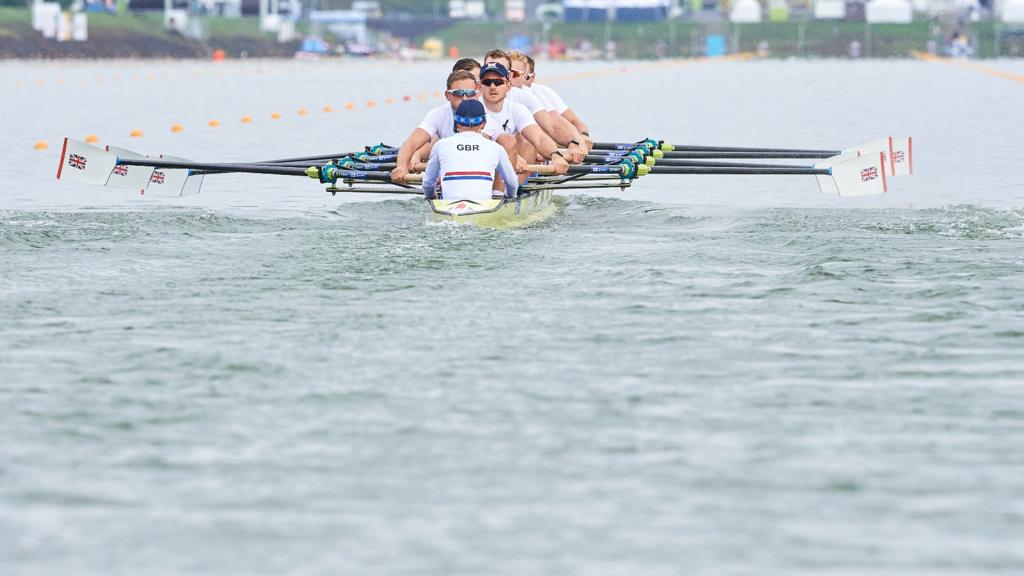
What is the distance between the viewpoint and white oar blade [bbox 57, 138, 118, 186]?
18000mm

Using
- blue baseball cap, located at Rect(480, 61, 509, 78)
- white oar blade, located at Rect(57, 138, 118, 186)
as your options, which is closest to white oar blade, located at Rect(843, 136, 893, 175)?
blue baseball cap, located at Rect(480, 61, 509, 78)

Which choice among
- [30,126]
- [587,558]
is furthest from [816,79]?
[587,558]

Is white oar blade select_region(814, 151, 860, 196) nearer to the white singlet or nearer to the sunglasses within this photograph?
the white singlet

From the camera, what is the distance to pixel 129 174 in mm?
18656

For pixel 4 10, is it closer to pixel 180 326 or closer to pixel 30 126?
pixel 30 126

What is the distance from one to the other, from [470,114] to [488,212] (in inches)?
34.4

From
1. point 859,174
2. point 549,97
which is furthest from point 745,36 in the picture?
point 859,174

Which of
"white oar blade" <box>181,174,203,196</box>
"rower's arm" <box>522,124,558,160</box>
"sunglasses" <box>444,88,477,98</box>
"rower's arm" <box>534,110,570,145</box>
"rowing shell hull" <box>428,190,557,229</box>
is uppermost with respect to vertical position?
"sunglasses" <box>444,88,477,98</box>

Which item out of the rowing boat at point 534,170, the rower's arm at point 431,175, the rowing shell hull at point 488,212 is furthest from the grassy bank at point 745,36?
the rower's arm at point 431,175

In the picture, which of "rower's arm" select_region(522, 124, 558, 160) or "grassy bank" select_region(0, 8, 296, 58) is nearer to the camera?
"rower's arm" select_region(522, 124, 558, 160)

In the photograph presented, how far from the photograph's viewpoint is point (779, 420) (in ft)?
26.6

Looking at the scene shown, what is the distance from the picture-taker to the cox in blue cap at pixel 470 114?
15.0m

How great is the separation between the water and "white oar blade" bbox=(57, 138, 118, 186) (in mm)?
937

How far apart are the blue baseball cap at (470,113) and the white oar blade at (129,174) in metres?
4.99
